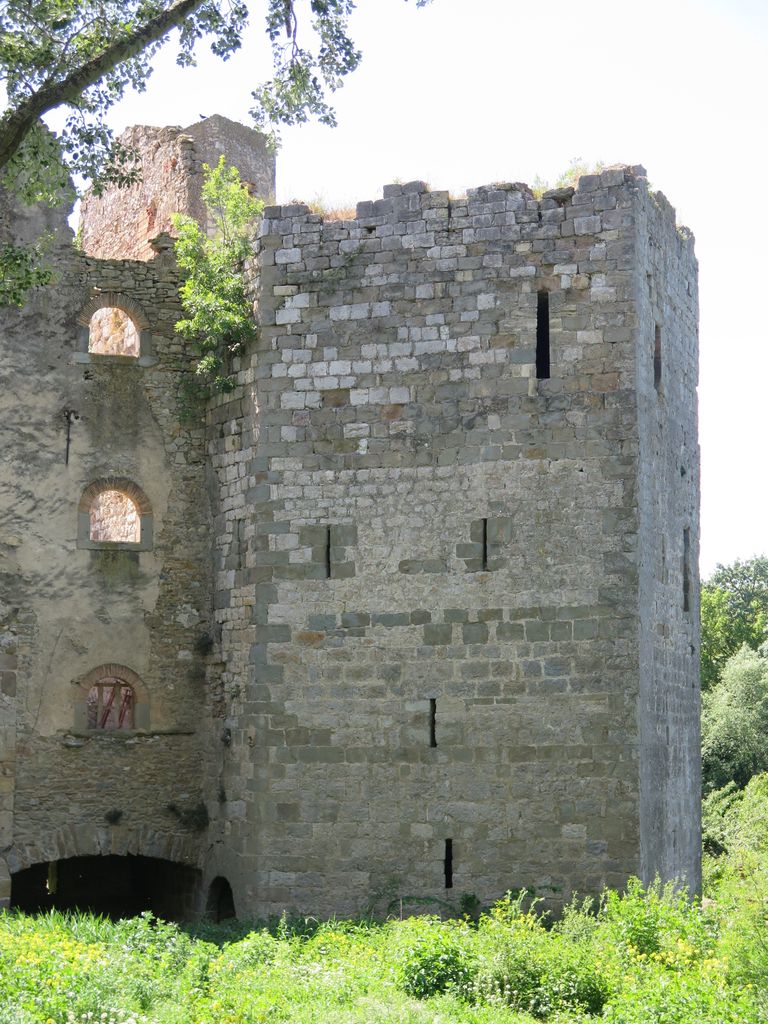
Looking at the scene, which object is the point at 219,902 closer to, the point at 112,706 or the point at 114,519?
the point at 112,706

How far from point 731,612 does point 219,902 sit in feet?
92.6

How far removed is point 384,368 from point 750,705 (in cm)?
1570

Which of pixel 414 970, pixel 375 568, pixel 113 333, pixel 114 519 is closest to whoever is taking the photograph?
pixel 414 970

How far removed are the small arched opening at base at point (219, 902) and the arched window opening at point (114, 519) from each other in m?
4.51

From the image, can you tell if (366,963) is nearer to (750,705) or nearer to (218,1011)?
(218,1011)

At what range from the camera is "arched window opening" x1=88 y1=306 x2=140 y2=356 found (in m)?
18.6

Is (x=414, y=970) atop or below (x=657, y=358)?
below

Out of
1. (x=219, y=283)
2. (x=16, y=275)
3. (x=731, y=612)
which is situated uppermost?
(x=219, y=283)

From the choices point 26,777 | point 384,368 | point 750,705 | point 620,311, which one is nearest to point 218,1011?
point 26,777

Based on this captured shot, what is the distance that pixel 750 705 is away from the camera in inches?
1094

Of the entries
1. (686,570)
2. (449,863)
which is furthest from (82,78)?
(686,570)

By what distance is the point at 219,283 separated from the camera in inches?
613

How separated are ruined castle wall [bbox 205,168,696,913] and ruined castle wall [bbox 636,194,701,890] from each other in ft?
1.35

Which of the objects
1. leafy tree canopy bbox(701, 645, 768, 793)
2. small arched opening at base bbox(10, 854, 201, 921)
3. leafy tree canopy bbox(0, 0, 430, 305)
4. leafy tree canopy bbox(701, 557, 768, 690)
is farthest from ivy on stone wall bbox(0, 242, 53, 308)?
leafy tree canopy bbox(701, 557, 768, 690)
